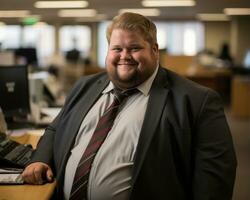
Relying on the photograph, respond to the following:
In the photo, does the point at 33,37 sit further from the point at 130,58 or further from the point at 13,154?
the point at 130,58

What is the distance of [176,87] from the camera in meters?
1.86

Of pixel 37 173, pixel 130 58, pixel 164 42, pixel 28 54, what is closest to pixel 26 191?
pixel 37 173

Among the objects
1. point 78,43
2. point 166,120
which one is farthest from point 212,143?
point 78,43

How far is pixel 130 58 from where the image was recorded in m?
1.85

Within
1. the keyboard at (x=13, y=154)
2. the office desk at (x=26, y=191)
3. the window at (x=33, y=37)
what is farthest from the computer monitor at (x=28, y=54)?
the window at (x=33, y=37)

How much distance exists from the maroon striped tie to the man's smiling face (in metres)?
0.08

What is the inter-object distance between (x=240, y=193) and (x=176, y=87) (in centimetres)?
214

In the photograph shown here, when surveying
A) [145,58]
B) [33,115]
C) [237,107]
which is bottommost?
[237,107]

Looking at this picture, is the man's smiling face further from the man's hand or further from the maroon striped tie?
the man's hand

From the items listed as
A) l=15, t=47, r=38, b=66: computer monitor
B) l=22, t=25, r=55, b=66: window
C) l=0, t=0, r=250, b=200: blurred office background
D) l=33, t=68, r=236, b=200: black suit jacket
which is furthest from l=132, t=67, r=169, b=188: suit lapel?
l=22, t=25, r=55, b=66: window

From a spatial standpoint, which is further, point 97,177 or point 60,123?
point 60,123

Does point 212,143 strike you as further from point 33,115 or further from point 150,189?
point 33,115

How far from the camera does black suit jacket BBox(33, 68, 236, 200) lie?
5.63 ft

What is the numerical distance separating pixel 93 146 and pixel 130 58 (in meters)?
0.42
